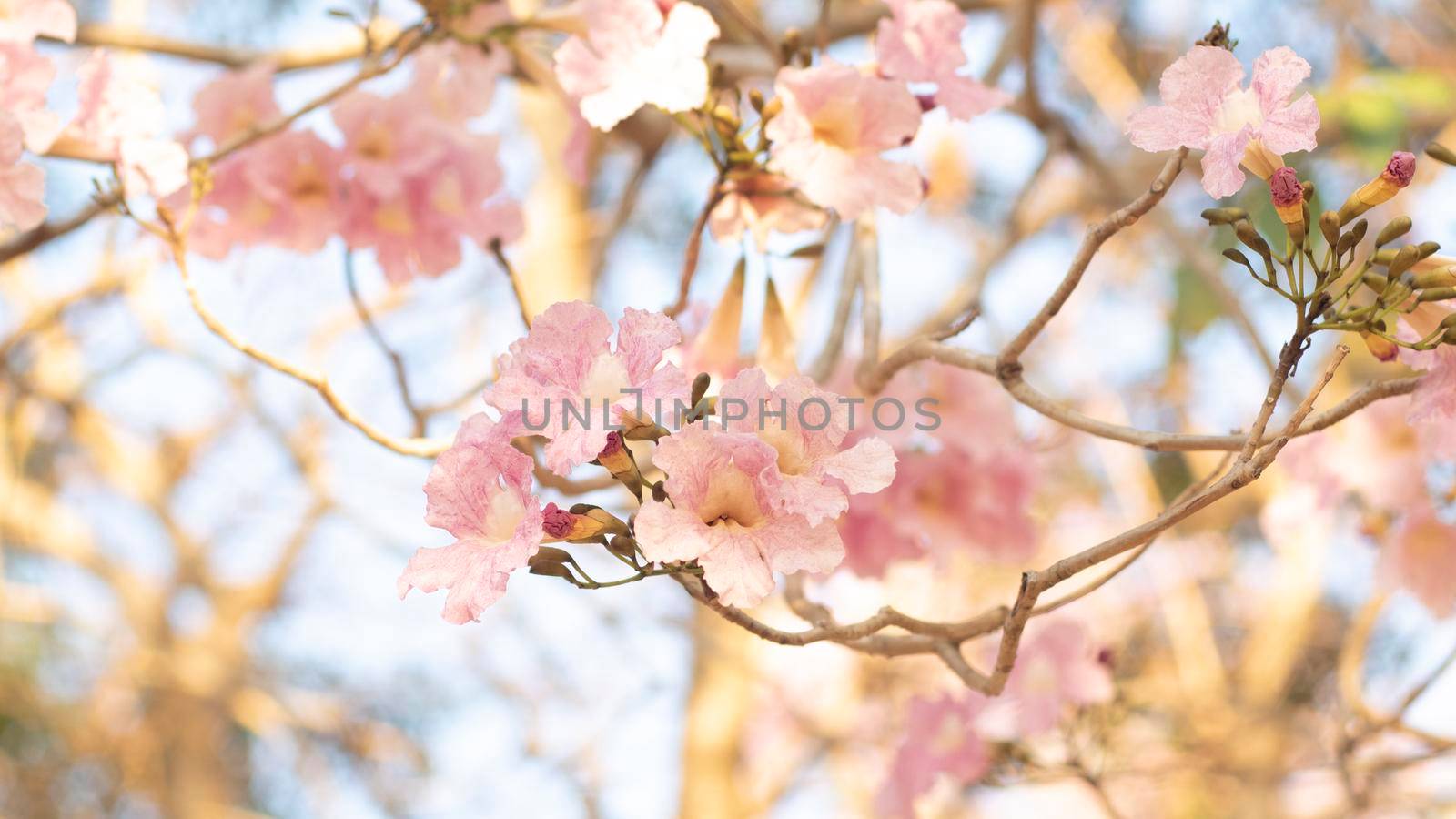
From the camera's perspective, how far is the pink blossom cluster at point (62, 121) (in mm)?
1039

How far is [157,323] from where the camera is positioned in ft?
11.8

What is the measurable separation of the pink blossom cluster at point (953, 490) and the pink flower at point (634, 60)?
51 centimetres

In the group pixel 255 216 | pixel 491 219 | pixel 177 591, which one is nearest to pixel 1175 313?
pixel 491 219

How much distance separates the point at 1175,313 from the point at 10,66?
1.95m

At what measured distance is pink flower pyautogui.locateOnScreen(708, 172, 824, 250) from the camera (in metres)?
1.23

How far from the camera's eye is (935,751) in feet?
5.45

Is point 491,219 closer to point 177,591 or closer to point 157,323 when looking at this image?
point 157,323

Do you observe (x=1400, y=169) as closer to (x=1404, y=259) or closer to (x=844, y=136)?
(x=1404, y=259)

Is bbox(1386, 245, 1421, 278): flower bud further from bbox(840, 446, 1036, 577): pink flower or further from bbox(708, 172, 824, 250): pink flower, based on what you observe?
bbox(840, 446, 1036, 577): pink flower

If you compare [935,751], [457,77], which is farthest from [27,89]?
[935,751]

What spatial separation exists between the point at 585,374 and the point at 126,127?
2.42 feet

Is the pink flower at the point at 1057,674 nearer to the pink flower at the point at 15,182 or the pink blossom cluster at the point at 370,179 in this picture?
the pink blossom cluster at the point at 370,179

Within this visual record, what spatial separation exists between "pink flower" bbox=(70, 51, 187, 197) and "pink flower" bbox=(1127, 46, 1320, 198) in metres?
0.98

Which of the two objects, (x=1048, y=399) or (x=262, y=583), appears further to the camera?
(x=262, y=583)
